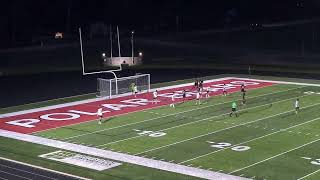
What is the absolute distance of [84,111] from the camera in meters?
36.6

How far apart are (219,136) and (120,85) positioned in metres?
15.5

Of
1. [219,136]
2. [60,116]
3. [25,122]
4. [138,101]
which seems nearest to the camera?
[219,136]

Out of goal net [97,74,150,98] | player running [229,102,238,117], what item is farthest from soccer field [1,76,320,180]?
goal net [97,74,150,98]

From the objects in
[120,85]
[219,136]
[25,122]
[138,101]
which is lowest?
[219,136]

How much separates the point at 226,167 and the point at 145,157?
3.92 meters

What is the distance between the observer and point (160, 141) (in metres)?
28.5

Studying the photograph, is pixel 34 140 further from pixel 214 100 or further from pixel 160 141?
pixel 214 100

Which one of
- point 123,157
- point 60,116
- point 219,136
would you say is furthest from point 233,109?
point 60,116

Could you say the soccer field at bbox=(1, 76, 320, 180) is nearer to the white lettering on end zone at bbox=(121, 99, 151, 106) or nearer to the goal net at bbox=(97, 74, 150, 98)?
the white lettering on end zone at bbox=(121, 99, 151, 106)

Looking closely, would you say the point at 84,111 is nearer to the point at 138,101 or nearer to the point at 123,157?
the point at 138,101

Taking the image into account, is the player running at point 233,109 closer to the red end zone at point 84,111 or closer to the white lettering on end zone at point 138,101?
the red end zone at point 84,111

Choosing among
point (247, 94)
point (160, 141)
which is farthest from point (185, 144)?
point (247, 94)

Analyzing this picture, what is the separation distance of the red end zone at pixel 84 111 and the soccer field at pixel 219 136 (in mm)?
837

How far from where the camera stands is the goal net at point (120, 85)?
4219 centimetres
